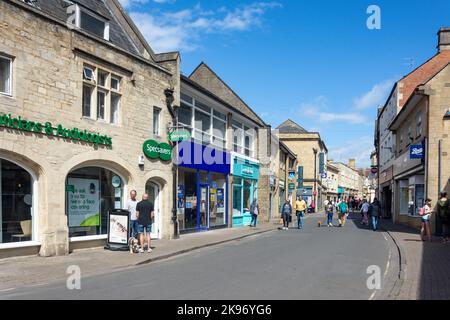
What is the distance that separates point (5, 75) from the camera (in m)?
→ 11.1

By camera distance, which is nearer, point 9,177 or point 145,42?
point 9,177

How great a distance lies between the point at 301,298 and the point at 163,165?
10785 millimetres

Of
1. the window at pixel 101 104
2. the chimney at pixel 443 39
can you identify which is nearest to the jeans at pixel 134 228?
the window at pixel 101 104

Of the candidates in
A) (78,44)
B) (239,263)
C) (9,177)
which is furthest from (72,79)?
(239,263)

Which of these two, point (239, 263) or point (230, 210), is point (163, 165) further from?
point (230, 210)

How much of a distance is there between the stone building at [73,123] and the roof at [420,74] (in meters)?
20.9

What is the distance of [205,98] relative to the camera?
842 inches

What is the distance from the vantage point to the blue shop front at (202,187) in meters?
19.5

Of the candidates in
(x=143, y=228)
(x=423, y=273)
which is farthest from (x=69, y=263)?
(x=423, y=273)

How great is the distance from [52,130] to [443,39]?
1193 inches

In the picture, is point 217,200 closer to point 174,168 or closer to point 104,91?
point 174,168

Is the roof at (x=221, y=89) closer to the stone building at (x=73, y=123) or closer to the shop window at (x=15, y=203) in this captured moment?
the stone building at (x=73, y=123)

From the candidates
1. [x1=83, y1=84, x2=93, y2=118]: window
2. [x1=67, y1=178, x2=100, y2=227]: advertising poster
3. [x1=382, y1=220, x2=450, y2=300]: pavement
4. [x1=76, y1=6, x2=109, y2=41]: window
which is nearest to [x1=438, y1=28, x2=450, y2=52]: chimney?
[x1=382, y1=220, x2=450, y2=300]: pavement

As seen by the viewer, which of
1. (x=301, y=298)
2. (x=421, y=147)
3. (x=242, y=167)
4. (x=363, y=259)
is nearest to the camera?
(x=301, y=298)
